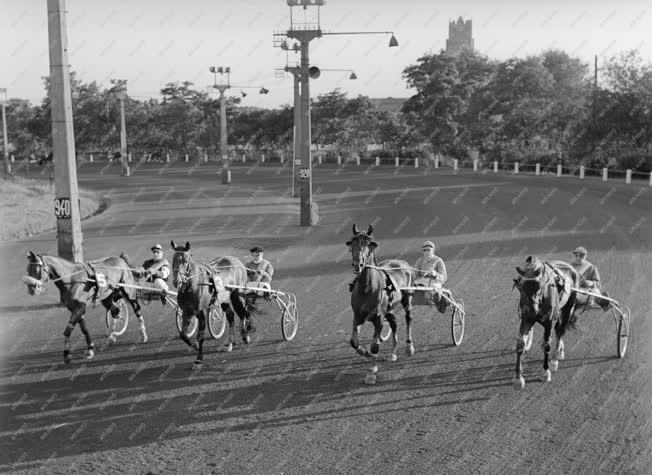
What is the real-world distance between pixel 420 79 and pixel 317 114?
17874mm

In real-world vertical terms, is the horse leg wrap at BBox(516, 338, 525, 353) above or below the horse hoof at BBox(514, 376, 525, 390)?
above

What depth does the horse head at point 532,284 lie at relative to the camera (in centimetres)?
848

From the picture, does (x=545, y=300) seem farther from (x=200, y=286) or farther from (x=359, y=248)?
(x=200, y=286)

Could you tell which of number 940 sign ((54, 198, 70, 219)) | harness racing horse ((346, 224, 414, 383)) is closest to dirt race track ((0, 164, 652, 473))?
harness racing horse ((346, 224, 414, 383))

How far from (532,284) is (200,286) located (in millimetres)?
A: 4413

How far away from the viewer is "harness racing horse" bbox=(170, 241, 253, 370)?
952cm

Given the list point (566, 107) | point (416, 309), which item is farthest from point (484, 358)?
point (566, 107)

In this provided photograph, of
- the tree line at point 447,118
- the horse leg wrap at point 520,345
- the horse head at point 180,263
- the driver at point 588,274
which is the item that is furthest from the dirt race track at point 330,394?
the tree line at point 447,118

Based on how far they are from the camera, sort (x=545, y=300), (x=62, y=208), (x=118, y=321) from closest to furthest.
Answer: (x=545, y=300)
(x=118, y=321)
(x=62, y=208)

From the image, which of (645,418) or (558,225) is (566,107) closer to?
(558,225)

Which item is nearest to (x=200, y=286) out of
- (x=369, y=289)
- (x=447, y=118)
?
(x=369, y=289)

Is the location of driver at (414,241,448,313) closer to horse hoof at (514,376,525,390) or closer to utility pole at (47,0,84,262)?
horse hoof at (514,376,525,390)

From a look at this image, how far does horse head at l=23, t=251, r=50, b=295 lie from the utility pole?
4552mm

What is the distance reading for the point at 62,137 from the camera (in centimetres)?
1391
